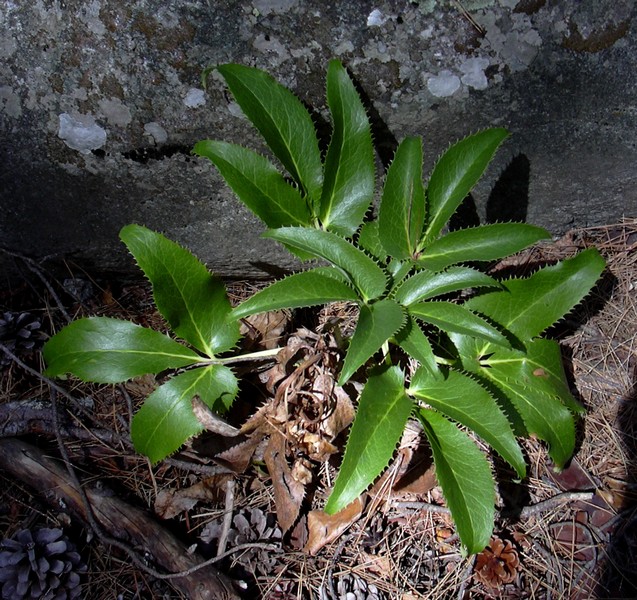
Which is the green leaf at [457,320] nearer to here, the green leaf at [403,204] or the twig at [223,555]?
the green leaf at [403,204]

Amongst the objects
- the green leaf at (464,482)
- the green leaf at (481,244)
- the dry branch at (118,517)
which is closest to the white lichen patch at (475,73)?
the green leaf at (481,244)

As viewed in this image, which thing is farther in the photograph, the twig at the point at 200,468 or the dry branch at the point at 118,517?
the twig at the point at 200,468

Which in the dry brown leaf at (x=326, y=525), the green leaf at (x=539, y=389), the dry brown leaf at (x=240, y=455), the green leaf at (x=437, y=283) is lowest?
the dry brown leaf at (x=326, y=525)

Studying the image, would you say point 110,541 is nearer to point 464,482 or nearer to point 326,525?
A: point 326,525

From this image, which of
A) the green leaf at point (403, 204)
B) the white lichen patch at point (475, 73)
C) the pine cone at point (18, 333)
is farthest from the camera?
the pine cone at point (18, 333)

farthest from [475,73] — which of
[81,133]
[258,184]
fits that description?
[81,133]

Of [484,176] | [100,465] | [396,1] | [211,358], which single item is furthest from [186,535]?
[396,1]

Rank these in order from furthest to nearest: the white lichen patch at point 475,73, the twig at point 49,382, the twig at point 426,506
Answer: the twig at point 49,382 → the twig at point 426,506 → the white lichen patch at point 475,73

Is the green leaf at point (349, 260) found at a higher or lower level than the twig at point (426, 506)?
higher
